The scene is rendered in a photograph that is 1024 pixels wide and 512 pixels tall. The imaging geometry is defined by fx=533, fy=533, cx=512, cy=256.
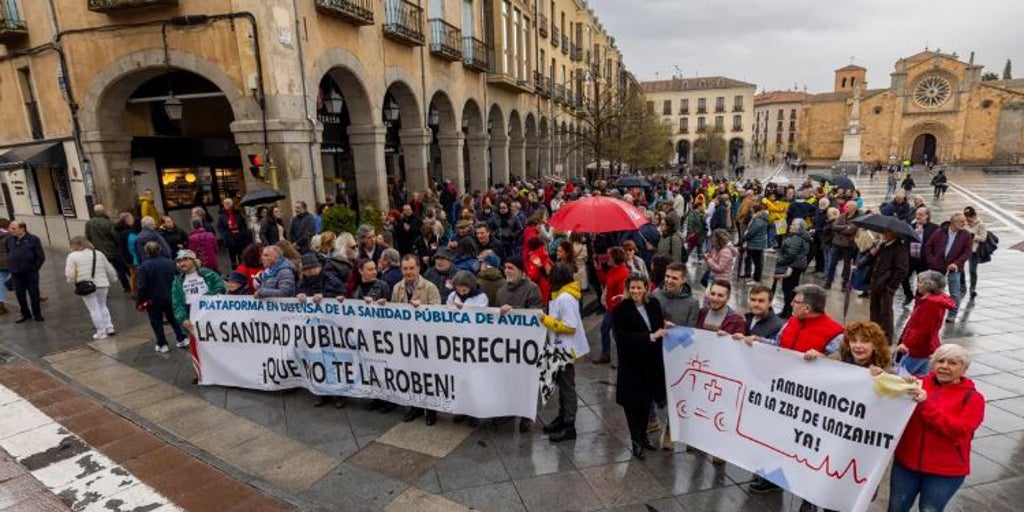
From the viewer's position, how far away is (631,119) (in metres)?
35.2

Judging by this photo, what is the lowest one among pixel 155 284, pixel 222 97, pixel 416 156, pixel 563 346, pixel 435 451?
pixel 435 451

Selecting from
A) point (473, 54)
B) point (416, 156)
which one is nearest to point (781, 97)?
point (473, 54)

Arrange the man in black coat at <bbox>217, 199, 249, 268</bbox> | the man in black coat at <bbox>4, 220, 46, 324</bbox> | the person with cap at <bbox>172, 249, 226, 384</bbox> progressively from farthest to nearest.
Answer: the man in black coat at <bbox>217, 199, 249, 268</bbox>, the man in black coat at <bbox>4, 220, 46, 324</bbox>, the person with cap at <bbox>172, 249, 226, 384</bbox>

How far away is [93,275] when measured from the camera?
815 centimetres

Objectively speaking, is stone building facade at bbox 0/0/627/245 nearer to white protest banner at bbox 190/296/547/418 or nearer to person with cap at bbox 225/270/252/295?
person with cap at bbox 225/270/252/295

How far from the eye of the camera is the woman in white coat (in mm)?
8016

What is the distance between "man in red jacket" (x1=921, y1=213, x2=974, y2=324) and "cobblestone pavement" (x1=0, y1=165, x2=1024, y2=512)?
108 cm

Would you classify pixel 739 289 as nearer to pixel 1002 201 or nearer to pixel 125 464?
pixel 125 464

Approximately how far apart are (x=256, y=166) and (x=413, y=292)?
8.19 m

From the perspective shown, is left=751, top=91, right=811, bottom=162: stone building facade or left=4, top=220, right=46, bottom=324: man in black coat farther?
left=751, top=91, right=811, bottom=162: stone building facade

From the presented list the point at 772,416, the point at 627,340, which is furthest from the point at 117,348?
the point at 772,416

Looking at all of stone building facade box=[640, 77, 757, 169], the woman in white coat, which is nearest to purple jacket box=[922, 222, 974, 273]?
the woman in white coat

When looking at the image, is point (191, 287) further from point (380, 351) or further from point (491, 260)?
point (491, 260)

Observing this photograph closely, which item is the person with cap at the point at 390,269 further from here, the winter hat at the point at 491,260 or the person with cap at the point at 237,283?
the person with cap at the point at 237,283
